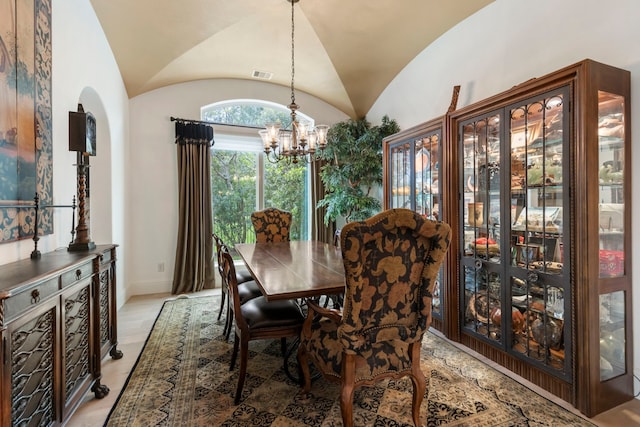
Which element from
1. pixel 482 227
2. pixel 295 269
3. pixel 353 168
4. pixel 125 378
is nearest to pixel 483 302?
pixel 482 227

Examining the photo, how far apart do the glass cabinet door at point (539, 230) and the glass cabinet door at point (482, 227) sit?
0.13 metres

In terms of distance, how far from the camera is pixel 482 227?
8.23 ft

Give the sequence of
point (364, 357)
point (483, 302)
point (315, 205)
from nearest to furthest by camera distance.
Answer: point (364, 357) < point (483, 302) < point (315, 205)

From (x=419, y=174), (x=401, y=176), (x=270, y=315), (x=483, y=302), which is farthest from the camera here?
(x=401, y=176)

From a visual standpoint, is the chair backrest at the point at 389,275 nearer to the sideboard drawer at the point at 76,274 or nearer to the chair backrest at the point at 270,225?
the sideboard drawer at the point at 76,274

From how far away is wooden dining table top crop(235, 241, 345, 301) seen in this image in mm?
1658

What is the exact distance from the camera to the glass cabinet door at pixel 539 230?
6.28 ft

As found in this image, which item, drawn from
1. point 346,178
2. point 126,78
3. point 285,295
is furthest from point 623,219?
point 126,78

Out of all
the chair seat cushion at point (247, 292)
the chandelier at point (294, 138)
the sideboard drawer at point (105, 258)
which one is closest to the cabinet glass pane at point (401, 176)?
the chandelier at point (294, 138)

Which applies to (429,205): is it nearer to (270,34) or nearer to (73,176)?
(270,34)

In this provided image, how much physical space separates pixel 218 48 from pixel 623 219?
13.8ft

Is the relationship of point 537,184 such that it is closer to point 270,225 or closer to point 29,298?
point 270,225

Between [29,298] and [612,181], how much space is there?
313cm

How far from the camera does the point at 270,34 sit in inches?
137
